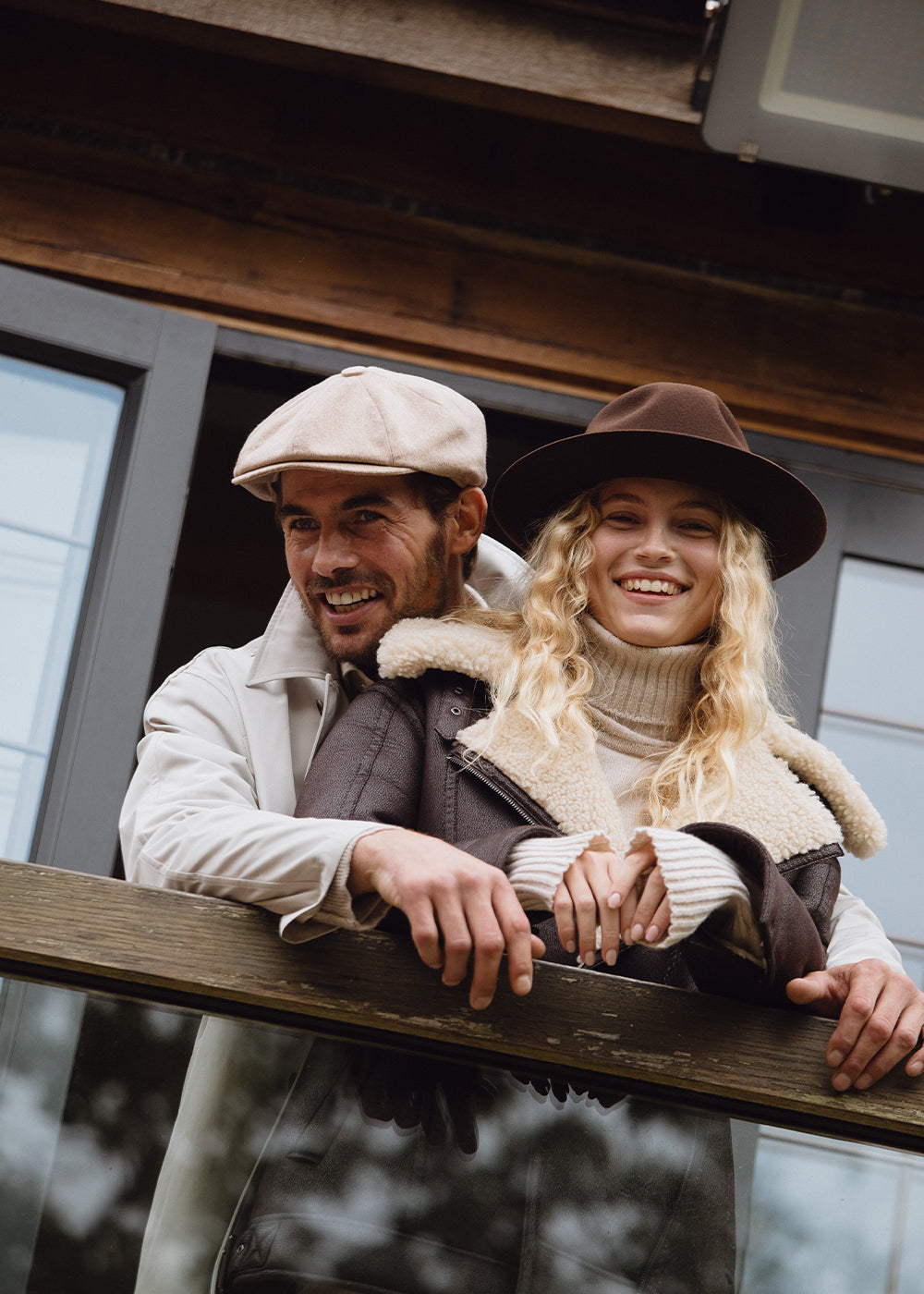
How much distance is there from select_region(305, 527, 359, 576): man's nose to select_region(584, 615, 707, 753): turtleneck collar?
410 mm

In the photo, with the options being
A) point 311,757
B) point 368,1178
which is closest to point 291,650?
point 311,757

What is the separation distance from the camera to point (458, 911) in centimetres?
143

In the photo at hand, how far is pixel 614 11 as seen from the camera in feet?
9.51

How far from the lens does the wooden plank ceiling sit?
3076 mm

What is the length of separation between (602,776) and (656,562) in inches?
12.4

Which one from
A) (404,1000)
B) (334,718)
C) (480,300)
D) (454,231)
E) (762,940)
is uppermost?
(454,231)

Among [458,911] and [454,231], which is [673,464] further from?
[454,231]

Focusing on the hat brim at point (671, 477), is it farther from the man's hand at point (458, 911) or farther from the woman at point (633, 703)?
the man's hand at point (458, 911)

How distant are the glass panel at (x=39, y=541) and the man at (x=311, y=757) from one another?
71 cm

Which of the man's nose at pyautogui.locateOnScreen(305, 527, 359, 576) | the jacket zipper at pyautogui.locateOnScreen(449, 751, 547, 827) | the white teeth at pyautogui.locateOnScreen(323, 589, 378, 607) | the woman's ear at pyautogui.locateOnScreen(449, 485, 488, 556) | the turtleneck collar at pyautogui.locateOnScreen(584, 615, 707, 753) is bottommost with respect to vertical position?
the jacket zipper at pyautogui.locateOnScreen(449, 751, 547, 827)

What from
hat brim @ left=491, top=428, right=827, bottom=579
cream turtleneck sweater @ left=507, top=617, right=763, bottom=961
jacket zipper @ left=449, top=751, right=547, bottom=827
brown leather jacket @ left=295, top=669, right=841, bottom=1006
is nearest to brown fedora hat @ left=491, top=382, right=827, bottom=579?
hat brim @ left=491, top=428, right=827, bottom=579

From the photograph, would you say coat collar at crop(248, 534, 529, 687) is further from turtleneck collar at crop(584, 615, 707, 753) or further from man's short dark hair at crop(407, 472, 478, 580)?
turtleneck collar at crop(584, 615, 707, 753)

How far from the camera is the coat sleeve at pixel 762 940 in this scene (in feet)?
5.03

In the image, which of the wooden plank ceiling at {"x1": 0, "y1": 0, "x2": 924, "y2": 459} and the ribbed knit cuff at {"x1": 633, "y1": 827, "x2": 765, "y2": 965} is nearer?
the ribbed knit cuff at {"x1": 633, "y1": 827, "x2": 765, "y2": 965}
